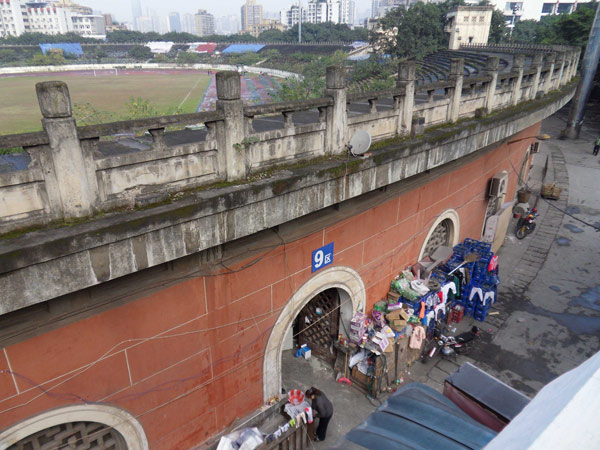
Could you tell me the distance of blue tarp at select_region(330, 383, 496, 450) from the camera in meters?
3.86

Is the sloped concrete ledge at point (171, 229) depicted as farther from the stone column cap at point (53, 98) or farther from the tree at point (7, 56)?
the tree at point (7, 56)

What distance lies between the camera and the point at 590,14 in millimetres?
33219

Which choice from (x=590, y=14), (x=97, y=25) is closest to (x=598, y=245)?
(x=590, y=14)

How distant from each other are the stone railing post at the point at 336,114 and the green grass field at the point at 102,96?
27.6 metres

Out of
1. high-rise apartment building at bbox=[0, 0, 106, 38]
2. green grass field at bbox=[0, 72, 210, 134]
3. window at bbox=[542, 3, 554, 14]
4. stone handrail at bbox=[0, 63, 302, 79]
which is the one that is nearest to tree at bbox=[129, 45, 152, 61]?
stone handrail at bbox=[0, 63, 302, 79]

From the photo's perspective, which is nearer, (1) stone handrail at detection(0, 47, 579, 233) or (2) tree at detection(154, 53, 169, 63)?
(1) stone handrail at detection(0, 47, 579, 233)

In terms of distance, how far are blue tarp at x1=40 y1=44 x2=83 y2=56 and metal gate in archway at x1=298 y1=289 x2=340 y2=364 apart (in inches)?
4086

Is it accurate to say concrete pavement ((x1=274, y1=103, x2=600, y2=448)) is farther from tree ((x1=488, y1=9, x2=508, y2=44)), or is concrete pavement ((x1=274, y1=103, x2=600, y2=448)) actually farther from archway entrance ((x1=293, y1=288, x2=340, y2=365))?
tree ((x1=488, y1=9, x2=508, y2=44))

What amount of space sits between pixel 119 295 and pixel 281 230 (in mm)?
2309

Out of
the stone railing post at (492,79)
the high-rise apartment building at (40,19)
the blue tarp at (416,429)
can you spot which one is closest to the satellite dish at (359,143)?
the blue tarp at (416,429)

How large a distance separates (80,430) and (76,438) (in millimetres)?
106

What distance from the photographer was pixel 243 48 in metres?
108

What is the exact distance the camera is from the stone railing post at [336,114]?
5.78 metres

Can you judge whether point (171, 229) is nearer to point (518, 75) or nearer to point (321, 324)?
point (321, 324)
